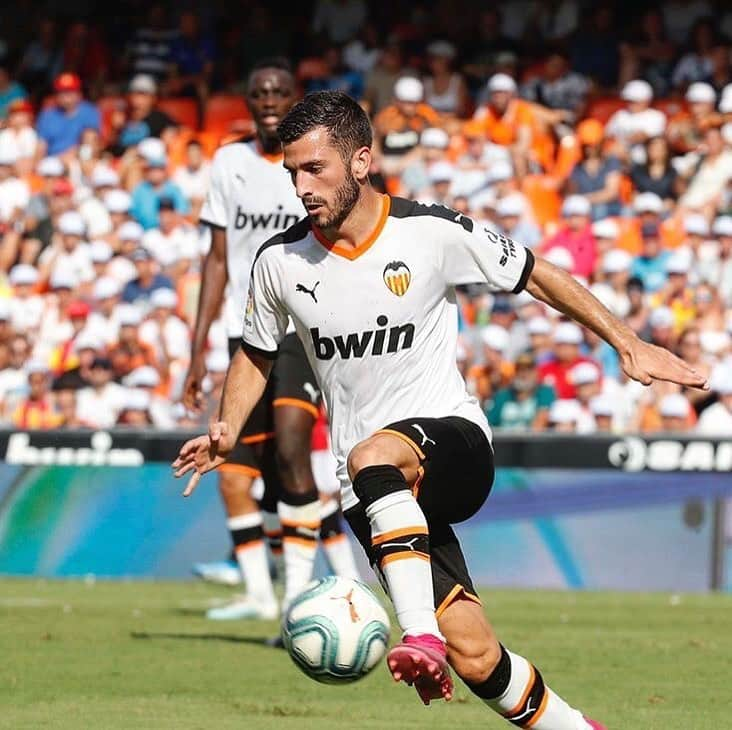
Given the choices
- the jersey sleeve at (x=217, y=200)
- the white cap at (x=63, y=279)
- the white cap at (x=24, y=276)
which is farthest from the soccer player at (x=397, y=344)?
the white cap at (x=24, y=276)

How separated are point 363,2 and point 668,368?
18178mm

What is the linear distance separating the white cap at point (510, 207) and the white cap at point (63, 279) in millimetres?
4586

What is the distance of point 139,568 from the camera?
15336mm

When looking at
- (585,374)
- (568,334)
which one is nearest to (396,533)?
(585,374)

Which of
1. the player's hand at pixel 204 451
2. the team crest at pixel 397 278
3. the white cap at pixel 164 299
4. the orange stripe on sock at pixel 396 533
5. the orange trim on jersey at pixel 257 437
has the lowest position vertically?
the orange trim on jersey at pixel 257 437

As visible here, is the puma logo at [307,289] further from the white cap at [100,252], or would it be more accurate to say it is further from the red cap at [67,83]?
the red cap at [67,83]

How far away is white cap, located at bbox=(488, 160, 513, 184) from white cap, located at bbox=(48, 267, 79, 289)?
452 cm

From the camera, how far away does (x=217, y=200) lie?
1053 cm

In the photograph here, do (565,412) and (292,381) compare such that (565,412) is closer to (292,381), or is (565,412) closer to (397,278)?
(292,381)

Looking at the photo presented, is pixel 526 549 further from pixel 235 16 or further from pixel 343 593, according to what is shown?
pixel 235 16

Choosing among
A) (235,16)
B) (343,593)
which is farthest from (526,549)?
(235,16)

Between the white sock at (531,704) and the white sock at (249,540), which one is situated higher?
the white sock at (531,704)

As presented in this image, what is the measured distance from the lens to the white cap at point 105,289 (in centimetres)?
1894

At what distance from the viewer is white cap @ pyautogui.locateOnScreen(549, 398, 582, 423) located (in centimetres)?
1539
